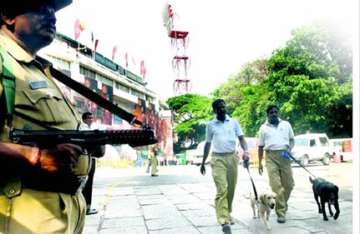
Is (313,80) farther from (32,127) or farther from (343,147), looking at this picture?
(32,127)

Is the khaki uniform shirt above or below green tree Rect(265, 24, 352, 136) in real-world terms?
below

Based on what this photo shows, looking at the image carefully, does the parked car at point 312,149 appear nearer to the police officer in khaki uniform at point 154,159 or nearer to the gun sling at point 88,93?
the police officer in khaki uniform at point 154,159

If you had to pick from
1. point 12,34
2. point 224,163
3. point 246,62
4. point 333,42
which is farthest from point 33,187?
point 246,62

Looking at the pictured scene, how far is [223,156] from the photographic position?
177 inches

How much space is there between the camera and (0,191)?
134cm

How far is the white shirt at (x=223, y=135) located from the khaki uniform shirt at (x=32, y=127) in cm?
307

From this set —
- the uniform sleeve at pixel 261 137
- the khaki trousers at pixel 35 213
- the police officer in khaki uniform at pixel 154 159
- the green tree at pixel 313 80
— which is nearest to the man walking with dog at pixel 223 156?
the uniform sleeve at pixel 261 137

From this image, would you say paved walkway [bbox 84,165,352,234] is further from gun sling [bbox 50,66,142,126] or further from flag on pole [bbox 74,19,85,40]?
flag on pole [bbox 74,19,85,40]

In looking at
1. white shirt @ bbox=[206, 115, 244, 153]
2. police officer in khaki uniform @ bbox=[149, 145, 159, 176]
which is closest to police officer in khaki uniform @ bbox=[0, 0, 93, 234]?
white shirt @ bbox=[206, 115, 244, 153]

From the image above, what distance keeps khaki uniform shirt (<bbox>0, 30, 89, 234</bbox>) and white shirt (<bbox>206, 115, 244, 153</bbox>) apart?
3071mm

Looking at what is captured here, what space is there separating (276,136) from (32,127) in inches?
159

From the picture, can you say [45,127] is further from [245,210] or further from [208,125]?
[245,210]

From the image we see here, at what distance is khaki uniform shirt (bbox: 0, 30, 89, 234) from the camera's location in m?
1.35

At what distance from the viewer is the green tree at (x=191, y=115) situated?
43.3 m
